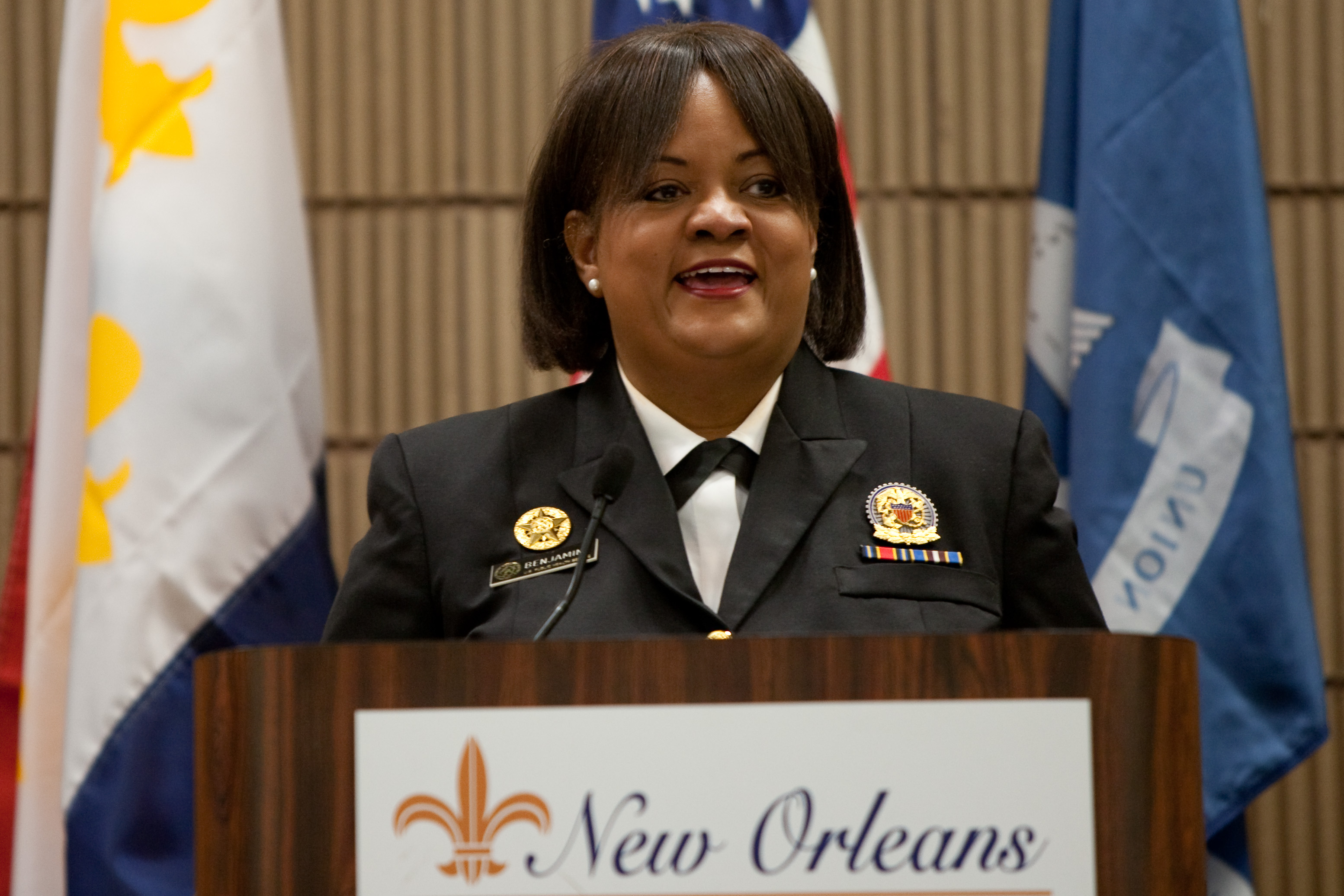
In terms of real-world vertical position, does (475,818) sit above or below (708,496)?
below

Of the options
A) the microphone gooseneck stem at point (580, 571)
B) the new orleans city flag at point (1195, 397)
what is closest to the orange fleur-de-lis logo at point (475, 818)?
the microphone gooseneck stem at point (580, 571)

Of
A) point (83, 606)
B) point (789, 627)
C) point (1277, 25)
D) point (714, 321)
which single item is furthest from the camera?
point (1277, 25)

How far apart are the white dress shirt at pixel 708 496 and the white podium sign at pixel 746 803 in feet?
1.76

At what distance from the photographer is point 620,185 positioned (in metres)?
1.84

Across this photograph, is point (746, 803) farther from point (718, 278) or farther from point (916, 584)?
point (718, 278)

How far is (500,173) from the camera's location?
3.70 m

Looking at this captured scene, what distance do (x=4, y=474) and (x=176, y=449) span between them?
1.10 meters

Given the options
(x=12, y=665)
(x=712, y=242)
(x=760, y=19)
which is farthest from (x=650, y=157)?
(x=12, y=665)

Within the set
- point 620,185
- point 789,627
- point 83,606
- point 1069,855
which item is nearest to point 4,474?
point 83,606

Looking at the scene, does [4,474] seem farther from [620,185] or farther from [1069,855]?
[1069,855]

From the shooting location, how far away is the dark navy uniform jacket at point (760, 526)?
168 centimetres

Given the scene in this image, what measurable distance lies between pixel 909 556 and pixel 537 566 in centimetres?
45

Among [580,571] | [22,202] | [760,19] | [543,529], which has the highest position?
[760,19]

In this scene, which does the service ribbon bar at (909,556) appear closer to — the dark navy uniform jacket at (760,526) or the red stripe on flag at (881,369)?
the dark navy uniform jacket at (760,526)
